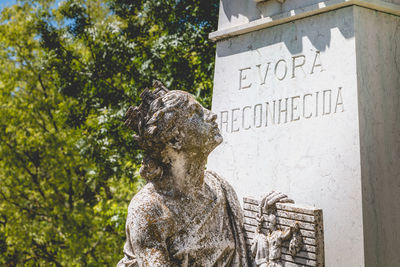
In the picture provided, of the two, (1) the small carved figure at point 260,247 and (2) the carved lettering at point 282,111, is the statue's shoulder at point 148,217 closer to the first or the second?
(1) the small carved figure at point 260,247

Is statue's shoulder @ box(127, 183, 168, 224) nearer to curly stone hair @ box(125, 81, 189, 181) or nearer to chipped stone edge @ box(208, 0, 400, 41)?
curly stone hair @ box(125, 81, 189, 181)

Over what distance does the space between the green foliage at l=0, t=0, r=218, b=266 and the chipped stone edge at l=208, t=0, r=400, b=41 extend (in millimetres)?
4994

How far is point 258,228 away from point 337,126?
106cm

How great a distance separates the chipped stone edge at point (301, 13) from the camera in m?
4.29

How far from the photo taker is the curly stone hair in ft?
10.6

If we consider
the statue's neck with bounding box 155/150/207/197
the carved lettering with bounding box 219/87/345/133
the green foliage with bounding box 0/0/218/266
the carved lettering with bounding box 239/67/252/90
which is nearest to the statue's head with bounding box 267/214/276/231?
the statue's neck with bounding box 155/150/207/197

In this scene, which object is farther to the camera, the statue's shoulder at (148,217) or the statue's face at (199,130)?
the statue's face at (199,130)

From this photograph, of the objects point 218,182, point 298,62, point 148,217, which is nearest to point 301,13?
point 298,62

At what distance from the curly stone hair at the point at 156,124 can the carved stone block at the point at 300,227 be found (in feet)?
2.25

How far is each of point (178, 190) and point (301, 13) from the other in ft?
6.48

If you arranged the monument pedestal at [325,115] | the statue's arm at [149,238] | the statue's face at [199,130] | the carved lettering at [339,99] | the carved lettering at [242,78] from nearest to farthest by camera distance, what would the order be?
the statue's arm at [149,238] < the statue's face at [199,130] < the monument pedestal at [325,115] < the carved lettering at [339,99] < the carved lettering at [242,78]

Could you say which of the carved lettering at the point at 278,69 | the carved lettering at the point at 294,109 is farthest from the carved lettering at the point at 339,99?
the carved lettering at the point at 294,109

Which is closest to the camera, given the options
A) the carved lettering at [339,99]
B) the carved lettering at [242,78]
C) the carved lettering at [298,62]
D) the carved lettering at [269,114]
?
the carved lettering at [339,99]

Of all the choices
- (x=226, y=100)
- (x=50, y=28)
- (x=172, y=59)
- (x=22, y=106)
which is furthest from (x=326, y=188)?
(x=22, y=106)
